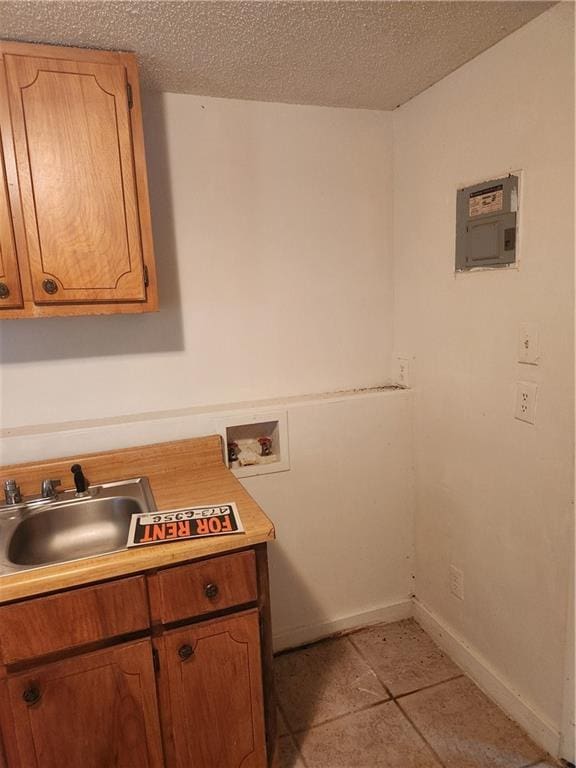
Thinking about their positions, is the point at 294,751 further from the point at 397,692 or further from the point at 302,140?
the point at 302,140

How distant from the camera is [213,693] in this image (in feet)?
4.17

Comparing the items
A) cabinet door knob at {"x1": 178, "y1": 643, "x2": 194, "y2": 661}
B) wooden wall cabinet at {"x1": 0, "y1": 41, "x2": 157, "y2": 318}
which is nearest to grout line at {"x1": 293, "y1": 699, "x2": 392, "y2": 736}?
cabinet door knob at {"x1": 178, "y1": 643, "x2": 194, "y2": 661}

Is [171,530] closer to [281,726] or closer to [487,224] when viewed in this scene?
[281,726]

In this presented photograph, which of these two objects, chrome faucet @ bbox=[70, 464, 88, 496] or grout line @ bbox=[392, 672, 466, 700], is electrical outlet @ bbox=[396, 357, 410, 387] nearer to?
grout line @ bbox=[392, 672, 466, 700]

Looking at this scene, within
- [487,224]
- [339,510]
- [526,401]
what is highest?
[487,224]

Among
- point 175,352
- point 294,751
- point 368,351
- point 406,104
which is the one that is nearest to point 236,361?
point 175,352

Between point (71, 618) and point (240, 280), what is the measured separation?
49.1 inches

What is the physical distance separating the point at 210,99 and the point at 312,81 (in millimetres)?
372

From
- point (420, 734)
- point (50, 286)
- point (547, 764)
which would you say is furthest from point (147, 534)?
point (547, 764)

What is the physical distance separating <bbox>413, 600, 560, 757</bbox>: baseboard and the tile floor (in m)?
0.03

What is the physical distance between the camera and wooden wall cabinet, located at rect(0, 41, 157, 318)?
4.27ft

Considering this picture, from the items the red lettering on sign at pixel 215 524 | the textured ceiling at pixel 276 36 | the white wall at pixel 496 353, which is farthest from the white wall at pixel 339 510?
the textured ceiling at pixel 276 36

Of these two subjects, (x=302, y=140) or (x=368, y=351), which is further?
(x=368, y=351)

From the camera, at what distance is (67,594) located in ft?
3.64
